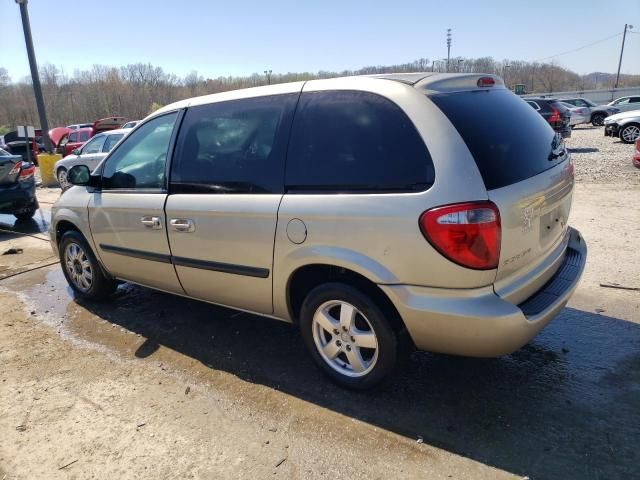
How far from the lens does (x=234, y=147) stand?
131 inches

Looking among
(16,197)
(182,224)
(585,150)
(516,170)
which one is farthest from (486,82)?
(585,150)

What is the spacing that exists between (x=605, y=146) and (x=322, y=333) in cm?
1699

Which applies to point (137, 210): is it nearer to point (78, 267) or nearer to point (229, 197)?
point (229, 197)

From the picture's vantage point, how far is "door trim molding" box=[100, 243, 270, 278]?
126 inches

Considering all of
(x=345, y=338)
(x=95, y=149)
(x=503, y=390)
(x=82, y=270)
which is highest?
(x=95, y=149)

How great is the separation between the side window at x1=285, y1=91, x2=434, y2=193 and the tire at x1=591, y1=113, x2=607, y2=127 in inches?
1183

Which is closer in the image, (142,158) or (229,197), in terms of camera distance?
(229,197)

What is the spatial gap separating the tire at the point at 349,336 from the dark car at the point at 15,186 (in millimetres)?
7815

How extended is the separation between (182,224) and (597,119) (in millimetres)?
30593

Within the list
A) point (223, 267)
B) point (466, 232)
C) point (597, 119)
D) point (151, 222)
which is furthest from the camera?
point (597, 119)

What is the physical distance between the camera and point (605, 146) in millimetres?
16516

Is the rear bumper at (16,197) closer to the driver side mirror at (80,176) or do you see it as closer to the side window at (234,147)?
the driver side mirror at (80,176)

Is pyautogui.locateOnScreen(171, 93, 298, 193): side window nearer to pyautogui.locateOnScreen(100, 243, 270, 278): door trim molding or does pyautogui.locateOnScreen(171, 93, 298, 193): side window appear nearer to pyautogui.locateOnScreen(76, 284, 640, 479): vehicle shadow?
pyautogui.locateOnScreen(100, 243, 270, 278): door trim molding

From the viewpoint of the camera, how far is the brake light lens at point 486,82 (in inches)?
120
